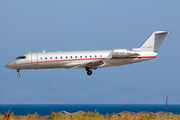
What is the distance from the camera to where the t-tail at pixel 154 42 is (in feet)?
113

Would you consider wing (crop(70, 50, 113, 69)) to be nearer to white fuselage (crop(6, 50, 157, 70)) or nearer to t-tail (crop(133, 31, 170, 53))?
white fuselage (crop(6, 50, 157, 70))

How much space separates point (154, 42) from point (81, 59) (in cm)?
892

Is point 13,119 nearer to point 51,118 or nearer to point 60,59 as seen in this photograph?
point 51,118

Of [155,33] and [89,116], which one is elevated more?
[155,33]

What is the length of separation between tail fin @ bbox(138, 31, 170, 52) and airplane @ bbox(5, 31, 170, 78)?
364 millimetres

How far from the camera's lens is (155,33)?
115 feet

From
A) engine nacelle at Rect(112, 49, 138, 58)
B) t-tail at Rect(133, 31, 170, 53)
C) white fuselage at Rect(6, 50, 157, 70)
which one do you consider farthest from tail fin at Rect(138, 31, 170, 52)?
engine nacelle at Rect(112, 49, 138, 58)

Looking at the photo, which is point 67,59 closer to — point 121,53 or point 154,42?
point 121,53

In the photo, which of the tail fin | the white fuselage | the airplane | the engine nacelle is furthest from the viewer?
the tail fin

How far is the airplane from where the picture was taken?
107 feet

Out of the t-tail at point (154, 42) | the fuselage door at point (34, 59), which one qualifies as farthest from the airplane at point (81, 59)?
the t-tail at point (154, 42)

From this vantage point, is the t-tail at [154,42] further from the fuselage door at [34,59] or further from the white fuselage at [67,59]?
the fuselage door at [34,59]

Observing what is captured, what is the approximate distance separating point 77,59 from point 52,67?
10.1 ft

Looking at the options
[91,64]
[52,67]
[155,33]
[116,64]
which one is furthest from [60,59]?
[155,33]
